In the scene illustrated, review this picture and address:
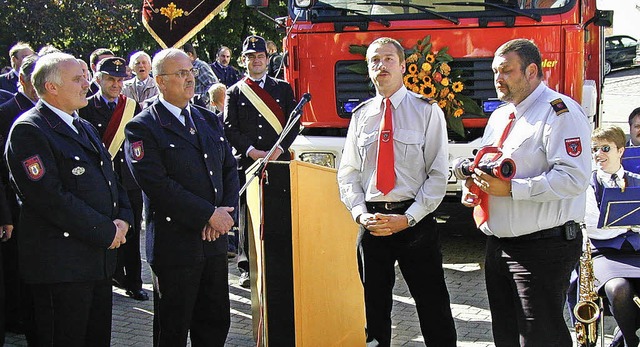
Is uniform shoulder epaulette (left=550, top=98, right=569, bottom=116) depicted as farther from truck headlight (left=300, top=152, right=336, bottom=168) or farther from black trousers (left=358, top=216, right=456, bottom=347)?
truck headlight (left=300, top=152, right=336, bottom=168)

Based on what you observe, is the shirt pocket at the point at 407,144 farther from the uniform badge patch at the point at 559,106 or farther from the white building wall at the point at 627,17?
the white building wall at the point at 627,17

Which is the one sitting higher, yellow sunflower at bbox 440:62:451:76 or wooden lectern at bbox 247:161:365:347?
yellow sunflower at bbox 440:62:451:76

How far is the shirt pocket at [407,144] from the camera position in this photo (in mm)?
4969

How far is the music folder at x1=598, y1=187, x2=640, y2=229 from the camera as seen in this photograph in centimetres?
520

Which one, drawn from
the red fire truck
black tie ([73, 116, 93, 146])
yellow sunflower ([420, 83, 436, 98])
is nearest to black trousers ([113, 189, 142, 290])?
the red fire truck

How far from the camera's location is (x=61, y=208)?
4.50 meters

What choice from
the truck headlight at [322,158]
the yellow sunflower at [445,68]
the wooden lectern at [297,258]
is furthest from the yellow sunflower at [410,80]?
the wooden lectern at [297,258]

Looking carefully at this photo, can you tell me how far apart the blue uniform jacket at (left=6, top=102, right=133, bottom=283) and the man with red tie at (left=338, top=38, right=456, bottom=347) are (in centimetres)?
143

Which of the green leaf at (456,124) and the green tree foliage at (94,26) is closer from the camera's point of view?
the green leaf at (456,124)

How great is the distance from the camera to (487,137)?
473cm

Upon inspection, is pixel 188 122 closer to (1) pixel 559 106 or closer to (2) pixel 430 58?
(1) pixel 559 106

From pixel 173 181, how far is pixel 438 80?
3.45 meters

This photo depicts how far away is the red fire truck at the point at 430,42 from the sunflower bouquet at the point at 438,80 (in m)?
0.06

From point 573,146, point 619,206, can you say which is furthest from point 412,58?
point 573,146
